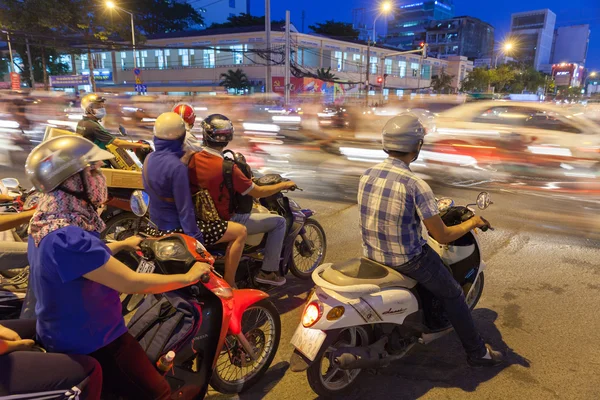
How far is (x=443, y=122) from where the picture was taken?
11.7 meters

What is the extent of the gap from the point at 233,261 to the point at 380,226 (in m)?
1.47

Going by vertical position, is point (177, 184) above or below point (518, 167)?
above

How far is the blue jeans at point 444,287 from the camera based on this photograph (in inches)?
112

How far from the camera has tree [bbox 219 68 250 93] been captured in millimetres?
42656

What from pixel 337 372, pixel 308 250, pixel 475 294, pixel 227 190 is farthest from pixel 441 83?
pixel 337 372

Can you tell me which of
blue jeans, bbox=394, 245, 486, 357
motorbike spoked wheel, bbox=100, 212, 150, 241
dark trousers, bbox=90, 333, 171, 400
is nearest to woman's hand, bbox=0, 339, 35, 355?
dark trousers, bbox=90, 333, 171, 400

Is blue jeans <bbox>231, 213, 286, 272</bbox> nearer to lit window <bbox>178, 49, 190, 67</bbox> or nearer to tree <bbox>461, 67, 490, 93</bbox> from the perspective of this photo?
lit window <bbox>178, 49, 190, 67</bbox>

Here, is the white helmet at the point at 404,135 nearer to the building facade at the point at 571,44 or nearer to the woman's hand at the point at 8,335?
the woman's hand at the point at 8,335

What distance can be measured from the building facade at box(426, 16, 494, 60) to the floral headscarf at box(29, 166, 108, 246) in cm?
10658

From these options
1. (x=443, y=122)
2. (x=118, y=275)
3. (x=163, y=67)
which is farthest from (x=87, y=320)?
(x=163, y=67)

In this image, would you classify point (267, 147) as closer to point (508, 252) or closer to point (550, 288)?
point (508, 252)

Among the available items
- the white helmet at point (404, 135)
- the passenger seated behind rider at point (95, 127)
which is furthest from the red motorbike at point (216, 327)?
the passenger seated behind rider at point (95, 127)

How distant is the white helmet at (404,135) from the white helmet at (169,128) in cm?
165

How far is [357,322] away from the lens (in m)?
2.71
